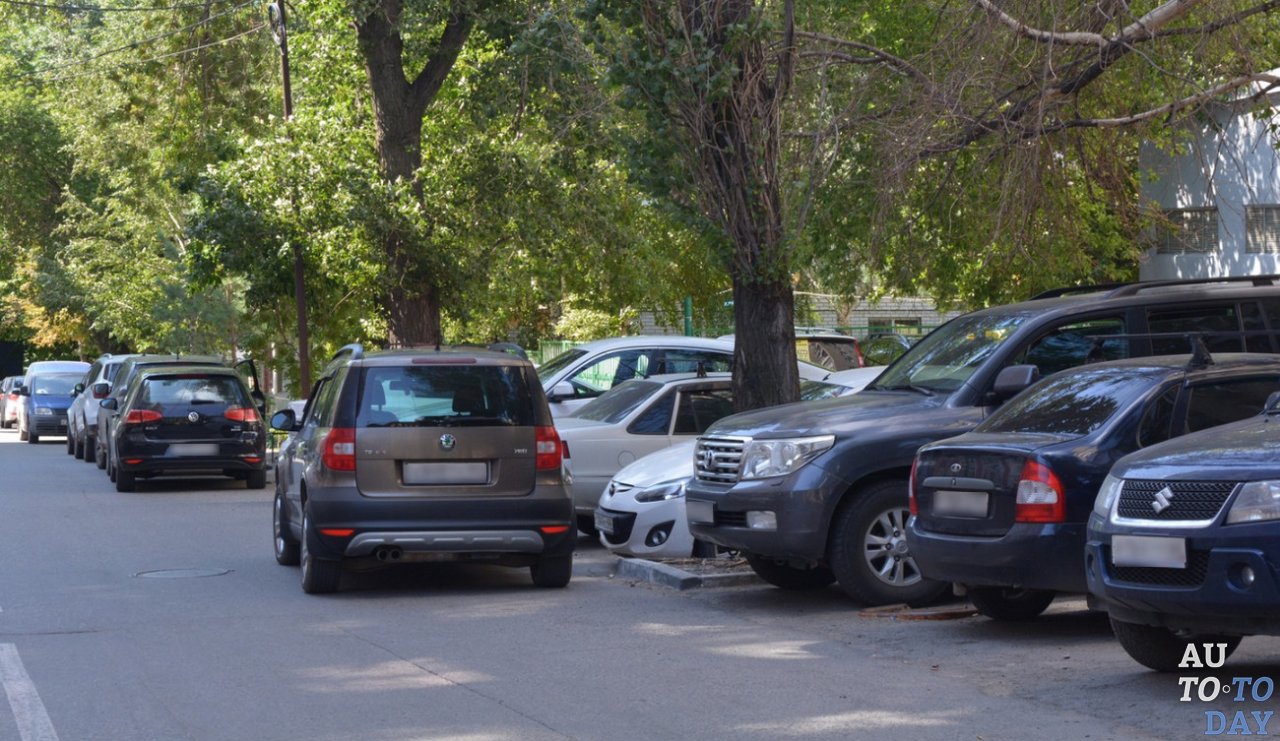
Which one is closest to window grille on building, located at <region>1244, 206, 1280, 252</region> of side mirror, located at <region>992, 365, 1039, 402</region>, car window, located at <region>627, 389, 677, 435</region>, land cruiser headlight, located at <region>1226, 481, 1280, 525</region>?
car window, located at <region>627, 389, 677, 435</region>

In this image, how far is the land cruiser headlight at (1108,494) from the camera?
7.27 metres

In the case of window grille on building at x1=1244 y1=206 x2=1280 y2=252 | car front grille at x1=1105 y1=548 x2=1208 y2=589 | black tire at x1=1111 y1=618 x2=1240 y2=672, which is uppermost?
window grille on building at x1=1244 y1=206 x2=1280 y2=252

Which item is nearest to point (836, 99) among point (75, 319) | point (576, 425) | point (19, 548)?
point (576, 425)

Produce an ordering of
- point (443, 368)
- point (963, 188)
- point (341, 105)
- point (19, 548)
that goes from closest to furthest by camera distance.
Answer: point (443, 368), point (19, 548), point (963, 188), point (341, 105)

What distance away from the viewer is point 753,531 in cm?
1018

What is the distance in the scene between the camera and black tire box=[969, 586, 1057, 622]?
31.3 feet

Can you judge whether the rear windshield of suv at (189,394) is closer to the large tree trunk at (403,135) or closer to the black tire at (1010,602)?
the large tree trunk at (403,135)

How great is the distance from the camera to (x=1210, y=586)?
6664mm

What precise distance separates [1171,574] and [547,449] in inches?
211

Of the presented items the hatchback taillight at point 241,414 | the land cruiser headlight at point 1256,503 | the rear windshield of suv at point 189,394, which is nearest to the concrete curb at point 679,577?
the land cruiser headlight at point 1256,503

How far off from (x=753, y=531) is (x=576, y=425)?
17.8 ft

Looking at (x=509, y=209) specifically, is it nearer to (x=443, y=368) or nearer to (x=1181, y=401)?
(x=443, y=368)

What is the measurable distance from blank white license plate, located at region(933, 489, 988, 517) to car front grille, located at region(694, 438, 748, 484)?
1.87 meters

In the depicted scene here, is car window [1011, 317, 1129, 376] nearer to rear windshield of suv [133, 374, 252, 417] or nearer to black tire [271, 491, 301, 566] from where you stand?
black tire [271, 491, 301, 566]
